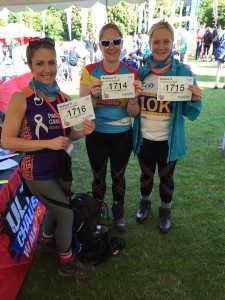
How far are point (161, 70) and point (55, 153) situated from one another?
116cm

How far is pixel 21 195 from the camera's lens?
9.02ft

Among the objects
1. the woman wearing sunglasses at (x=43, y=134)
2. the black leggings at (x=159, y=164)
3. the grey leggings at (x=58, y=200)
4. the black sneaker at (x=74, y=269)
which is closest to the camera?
the woman wearing sunglasses at (x=43, y=134)

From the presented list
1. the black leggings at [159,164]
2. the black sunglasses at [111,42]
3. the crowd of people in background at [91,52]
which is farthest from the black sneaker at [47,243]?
the crowd of people in background at [91,52]

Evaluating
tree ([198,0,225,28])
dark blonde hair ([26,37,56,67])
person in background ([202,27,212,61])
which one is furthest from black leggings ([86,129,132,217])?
tree ([198,0,225,28])

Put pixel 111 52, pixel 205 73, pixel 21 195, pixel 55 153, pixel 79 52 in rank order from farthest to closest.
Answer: pixel 79 52
pixel 205 73
pixel 21 195
pixel 111 52
pixel 55 153

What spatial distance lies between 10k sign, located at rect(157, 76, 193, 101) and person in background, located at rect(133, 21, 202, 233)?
0.17 ft

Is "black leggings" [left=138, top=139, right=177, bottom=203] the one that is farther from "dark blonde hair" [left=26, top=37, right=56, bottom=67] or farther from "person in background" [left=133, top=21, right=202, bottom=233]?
"dark blonde hair" [left=26, top=37, right=56, bottom=67]

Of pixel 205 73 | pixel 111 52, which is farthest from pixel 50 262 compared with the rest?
pixel 205 73

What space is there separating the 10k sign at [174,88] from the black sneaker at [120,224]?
53.0 inches

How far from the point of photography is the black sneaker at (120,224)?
10.5ft

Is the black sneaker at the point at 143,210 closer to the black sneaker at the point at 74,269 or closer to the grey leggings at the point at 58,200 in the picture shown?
the black sneaker at the point at 74,269

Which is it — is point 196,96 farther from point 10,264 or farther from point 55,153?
point 10,264

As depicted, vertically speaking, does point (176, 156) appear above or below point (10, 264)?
above

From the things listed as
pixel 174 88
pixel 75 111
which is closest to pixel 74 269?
pixel 75 111
